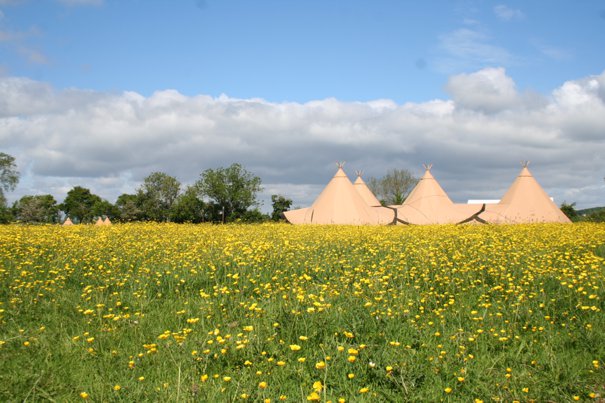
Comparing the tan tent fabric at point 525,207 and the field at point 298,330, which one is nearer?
the field at point 298,330

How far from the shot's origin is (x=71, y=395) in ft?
14.5

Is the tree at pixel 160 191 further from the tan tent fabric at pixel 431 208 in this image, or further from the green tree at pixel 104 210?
the tan tent fabric at pixel 431 208

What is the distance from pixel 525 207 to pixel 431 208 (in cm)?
677

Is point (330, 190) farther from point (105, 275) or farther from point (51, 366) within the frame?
point (51, 366)

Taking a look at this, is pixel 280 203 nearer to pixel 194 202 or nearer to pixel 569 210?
pixel 194 202

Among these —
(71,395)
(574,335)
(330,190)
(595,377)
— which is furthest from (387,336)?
(330,190)

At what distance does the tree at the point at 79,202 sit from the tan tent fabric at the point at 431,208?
61.4 meters

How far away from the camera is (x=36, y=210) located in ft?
187

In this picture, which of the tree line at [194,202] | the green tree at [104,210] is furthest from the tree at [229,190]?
the green tree at [104,210]

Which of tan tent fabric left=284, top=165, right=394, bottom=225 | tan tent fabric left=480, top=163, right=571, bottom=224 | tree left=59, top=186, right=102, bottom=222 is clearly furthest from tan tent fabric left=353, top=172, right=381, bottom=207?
tree left=59, top=186, right=102, bottom=222

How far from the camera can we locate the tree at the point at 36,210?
2180 inches

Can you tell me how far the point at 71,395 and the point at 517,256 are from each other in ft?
28.1

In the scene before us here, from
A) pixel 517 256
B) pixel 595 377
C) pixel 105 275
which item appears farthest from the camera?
pixel 517 256

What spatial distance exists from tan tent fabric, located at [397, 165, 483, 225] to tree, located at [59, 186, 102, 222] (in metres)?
61.4
